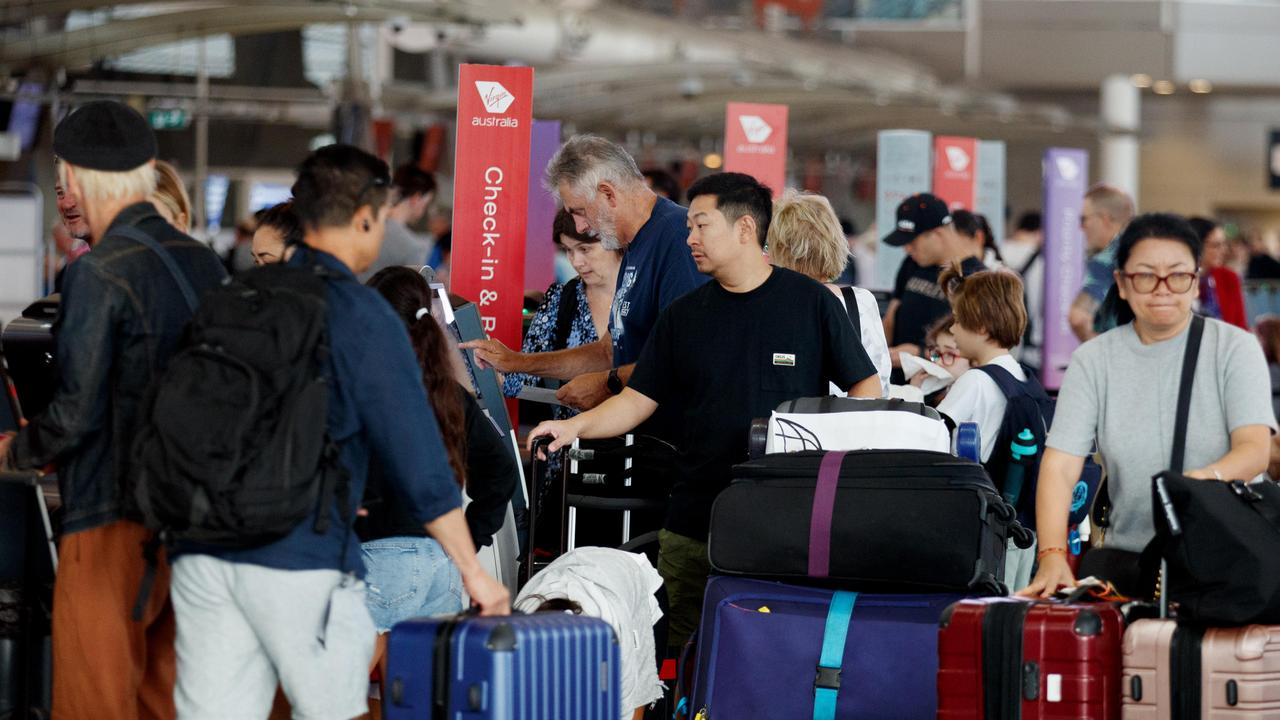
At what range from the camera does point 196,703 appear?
3105mm

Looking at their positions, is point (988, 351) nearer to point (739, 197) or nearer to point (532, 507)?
point (739, 197)

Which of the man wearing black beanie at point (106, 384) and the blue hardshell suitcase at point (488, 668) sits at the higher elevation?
the man wearing black beanie at point (106, 384)

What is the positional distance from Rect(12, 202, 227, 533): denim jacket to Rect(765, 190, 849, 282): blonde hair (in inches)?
87.7

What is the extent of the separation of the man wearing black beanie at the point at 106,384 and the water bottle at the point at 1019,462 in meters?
2.53

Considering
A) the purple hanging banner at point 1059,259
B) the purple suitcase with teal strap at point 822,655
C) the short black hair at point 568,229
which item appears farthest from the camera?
the purple hanging banner at point 1059,259

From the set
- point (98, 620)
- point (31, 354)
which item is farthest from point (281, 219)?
point (98, 620)

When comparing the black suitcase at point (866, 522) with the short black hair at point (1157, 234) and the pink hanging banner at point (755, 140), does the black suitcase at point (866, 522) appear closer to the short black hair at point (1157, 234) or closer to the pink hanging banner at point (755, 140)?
the short black hair at point (1157, 234)

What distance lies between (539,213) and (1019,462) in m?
3.60

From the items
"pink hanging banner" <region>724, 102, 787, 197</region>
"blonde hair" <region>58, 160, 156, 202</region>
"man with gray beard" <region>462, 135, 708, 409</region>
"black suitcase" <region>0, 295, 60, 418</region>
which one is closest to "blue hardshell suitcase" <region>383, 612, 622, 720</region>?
"blonde hair" <region>58, 160, 156, 202</region>

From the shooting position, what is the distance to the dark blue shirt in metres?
3.09

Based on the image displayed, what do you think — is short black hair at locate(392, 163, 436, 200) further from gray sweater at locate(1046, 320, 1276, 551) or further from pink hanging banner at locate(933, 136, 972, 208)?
pink hanging banner at locate(933, 136, 972, 208)

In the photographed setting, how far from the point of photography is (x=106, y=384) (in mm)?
3525

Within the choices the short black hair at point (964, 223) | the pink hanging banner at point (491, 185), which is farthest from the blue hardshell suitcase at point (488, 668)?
the short black hair at point (964, 223)

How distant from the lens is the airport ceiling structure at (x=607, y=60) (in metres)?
14.0
